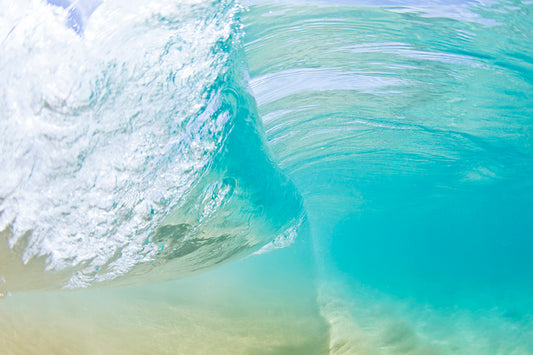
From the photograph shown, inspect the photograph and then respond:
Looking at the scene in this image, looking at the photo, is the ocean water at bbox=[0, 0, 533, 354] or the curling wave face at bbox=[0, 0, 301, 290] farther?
the ocean water at bbox=[0, 0, 533, 354]

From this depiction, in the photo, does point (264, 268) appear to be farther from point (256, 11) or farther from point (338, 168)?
point (256, 11)

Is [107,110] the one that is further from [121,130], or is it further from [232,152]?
[232,152]

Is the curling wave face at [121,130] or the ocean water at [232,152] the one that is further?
the ocean water at [232,152]

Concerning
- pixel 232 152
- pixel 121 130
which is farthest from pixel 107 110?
pixel 232 152

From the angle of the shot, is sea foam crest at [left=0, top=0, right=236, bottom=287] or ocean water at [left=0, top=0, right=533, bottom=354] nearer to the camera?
sea foam crest at [left=0, top=0, right=236, bottom=287]
